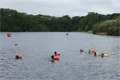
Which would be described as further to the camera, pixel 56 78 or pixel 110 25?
pixel 110 25

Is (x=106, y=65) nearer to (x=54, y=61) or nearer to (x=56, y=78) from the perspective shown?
(x=54, y=61)

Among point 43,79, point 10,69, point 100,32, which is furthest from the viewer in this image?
point 100,32

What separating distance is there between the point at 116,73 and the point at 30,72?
35.0ft

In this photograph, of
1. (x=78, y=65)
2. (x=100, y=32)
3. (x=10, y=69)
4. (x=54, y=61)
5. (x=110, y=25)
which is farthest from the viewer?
(x=100, y=32)

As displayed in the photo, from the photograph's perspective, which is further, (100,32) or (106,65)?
(100,32)

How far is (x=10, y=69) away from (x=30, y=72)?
11.8 feet

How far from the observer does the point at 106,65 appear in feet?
143

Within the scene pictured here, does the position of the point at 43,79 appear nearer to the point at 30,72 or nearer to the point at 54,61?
the point at 30,72

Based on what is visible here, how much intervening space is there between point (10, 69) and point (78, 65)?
32.7 ft

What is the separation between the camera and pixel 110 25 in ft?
462

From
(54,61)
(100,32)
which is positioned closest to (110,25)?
(100,32)

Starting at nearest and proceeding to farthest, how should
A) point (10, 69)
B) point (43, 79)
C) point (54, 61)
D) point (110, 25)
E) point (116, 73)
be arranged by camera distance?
point (43, 79) < point (116, 73) < point (10, 69) < point (54, 61) < point (110, 25)

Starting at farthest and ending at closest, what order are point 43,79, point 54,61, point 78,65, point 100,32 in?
point 100,32 < point 54,61 < point 78,65 < point 43,79

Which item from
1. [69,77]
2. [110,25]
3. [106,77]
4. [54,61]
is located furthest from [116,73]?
[110,25]
